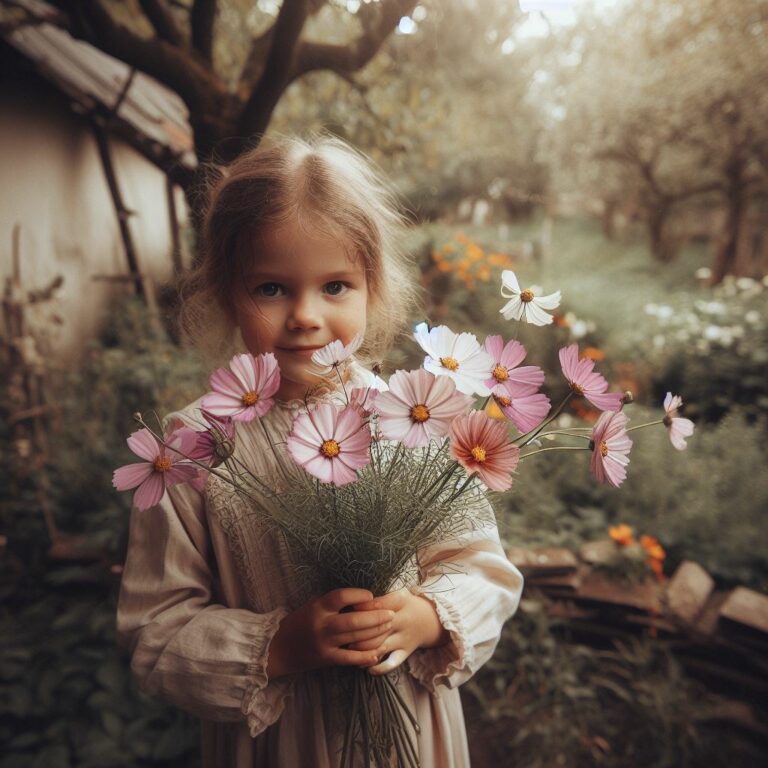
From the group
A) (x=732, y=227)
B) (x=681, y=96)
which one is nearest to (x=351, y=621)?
(x=681, y=96)

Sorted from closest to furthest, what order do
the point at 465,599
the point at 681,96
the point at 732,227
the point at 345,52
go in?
the point at 465,599 → the point at 345,52 → the point at 681,96 → the point at 732,227

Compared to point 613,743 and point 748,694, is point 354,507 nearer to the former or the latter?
point 613,743

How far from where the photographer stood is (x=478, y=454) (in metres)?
0.52

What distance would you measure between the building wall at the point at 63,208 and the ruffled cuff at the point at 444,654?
2.08 m

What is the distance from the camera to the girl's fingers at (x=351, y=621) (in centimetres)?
66

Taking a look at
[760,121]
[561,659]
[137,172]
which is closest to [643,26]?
[760,121]

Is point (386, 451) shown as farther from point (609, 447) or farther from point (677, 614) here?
point (677, 614)

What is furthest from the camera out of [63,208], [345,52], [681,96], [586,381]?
[681,96]

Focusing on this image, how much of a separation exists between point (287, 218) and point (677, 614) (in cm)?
179

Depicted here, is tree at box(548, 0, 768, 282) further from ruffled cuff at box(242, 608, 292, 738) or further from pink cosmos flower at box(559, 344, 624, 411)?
ruffled cuff at box(242, 608, 292, 738)

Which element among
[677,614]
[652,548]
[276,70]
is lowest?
[677,614]

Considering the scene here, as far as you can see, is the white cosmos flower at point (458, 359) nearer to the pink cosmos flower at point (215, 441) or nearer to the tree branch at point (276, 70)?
the pink cosmos flower at point (215, 441)

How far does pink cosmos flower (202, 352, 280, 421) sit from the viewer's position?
0.54 metres

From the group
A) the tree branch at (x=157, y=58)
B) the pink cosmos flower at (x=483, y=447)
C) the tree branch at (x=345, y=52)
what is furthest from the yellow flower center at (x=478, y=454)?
the tree branch at (x=157, y=58)
